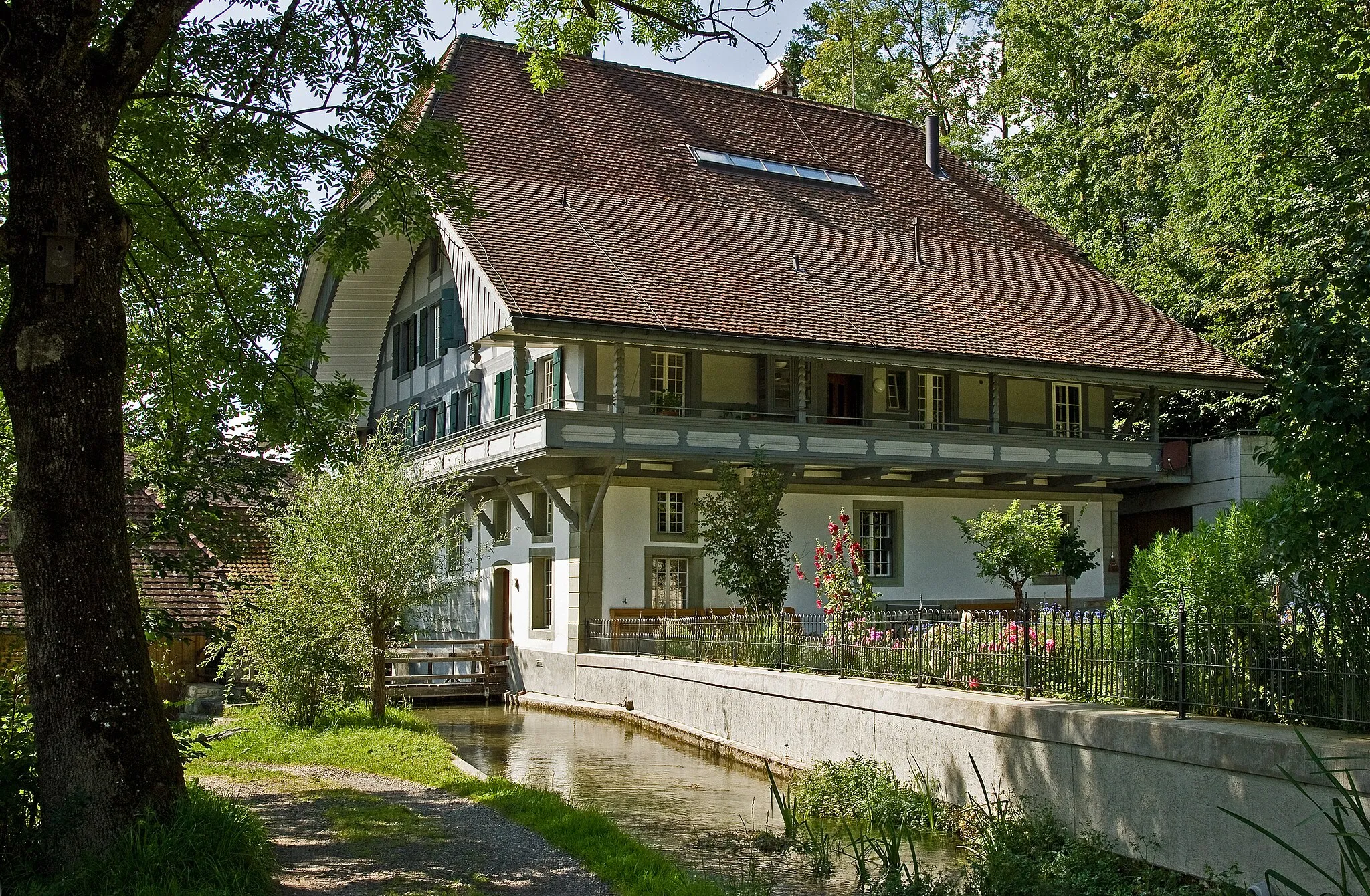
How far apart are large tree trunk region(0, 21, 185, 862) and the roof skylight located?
2382 cm

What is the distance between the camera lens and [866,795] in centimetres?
1314

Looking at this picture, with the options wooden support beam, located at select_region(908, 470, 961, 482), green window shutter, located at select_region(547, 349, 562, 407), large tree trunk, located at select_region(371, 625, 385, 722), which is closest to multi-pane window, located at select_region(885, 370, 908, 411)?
wooden support beam, located at select_region(908, 470, 961, 482)

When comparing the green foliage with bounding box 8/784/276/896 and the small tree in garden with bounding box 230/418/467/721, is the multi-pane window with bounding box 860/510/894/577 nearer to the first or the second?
the small tree in garden with bounding box 230/418/467/721

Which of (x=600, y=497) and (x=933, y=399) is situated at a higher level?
(x=933, y=399)

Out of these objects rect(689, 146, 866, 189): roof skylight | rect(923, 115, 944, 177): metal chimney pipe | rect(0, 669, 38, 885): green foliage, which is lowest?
rect(0, 669, 38, 885): green foliage

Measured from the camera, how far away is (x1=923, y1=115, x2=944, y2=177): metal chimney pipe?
118 feet

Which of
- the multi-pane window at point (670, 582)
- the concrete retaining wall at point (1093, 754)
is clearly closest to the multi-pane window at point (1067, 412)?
the multi-pane window at point (670, 582)

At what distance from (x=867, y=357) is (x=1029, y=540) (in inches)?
189

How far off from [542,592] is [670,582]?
2.82 m

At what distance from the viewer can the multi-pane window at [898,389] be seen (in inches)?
1128

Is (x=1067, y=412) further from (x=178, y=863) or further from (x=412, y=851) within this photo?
(x=178, y=863)

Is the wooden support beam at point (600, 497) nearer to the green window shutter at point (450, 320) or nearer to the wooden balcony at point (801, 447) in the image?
the wooden balcony at point (801, 447)

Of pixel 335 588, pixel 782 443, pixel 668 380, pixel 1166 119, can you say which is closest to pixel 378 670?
pixel 335 588

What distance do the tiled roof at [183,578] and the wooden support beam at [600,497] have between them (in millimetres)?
5944
